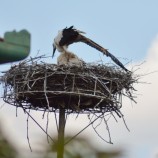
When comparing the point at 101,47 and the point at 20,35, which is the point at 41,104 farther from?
the point at 20,35

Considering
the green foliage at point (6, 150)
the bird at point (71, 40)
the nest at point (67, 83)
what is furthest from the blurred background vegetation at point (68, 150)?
the bird at point (71, 40)

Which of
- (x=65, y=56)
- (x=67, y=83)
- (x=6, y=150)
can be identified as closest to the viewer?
(x=6, y=150)

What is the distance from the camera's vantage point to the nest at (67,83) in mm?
4758

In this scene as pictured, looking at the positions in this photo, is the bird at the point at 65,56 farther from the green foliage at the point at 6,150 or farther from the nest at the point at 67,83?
the green foliage at the point at 6,150

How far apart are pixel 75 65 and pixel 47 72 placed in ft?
1.00

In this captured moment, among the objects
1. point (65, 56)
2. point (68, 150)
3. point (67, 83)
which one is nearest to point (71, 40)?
point (65, 56)

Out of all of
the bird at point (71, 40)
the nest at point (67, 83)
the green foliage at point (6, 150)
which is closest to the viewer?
the green foliage at point (6, 150)

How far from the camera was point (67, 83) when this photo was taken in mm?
4781

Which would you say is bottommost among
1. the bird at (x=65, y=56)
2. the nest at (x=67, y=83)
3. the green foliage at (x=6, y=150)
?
the green foliage at (x=6, y=150)

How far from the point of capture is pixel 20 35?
201cm

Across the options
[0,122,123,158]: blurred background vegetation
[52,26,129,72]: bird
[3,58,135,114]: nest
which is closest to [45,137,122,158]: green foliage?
[0,122,123,158]: blurred background vegetation

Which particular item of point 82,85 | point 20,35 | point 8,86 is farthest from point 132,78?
point 20,35

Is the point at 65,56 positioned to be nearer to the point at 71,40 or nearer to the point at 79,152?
the point at 71,40

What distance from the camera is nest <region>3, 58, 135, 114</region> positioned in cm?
476
